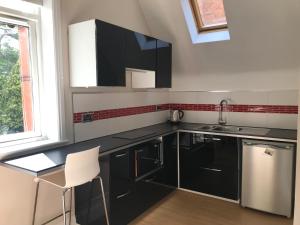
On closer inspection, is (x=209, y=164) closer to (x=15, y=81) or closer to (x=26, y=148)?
(x=26, y=148)

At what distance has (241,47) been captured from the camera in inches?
121

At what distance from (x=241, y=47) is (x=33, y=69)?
2.27m

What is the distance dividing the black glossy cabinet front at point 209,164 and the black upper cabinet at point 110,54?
121cm

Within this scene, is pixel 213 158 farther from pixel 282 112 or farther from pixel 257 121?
pixel 282 112

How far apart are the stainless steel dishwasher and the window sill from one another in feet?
6.10

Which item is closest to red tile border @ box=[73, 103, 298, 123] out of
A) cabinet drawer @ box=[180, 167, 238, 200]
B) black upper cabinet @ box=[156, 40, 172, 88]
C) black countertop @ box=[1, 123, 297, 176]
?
black countertop @ box=[1, 123, 297, 176]

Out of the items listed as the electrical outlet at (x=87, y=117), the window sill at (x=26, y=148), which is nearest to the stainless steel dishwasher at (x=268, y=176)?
the electrical outlet at (x=87, y=117)

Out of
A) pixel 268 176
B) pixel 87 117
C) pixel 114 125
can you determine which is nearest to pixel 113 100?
pixel 114 125

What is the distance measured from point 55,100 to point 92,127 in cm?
51

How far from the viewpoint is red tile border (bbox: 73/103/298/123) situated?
272 centimetres

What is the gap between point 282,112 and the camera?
10.1 ft

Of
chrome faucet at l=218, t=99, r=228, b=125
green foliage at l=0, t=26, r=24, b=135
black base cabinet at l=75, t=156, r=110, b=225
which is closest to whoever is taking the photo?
green foliage at l=0, t=26, r=24, b=135

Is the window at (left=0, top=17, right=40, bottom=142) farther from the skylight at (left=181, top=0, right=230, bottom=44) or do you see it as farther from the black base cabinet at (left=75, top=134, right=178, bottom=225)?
the skylight at (left=181, top=0, right=230, bottom=44)

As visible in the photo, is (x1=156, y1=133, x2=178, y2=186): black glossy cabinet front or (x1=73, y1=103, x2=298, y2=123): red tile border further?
(x1=156, y1=133, x2=178, y2=186): black glossy cabinet front
